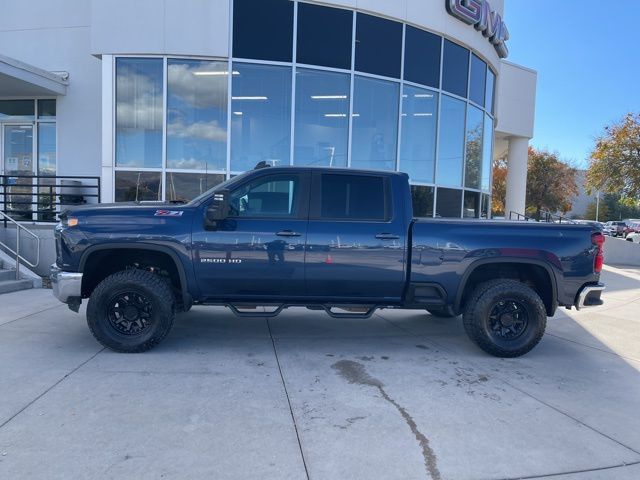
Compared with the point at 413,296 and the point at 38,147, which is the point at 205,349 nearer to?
the point at 413,296

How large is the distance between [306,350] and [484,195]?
11.0 meters

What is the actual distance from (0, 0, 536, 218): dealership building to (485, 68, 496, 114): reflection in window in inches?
58.4

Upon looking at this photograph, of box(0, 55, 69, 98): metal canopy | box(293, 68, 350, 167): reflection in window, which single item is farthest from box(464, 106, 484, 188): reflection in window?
box(0, 55, 69, 98): metal canopy

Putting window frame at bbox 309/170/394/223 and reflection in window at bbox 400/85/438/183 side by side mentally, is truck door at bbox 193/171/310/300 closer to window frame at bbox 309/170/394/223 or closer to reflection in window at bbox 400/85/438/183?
window frame at bbox 309/170/394/223

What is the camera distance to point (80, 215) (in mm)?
5047

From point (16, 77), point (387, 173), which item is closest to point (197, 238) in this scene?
point (387, 173)

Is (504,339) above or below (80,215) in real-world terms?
below

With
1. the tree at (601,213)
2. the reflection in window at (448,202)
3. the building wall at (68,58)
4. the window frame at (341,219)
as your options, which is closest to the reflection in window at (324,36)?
the reflection in window at (448,202)

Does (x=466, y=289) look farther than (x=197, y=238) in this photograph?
Yes

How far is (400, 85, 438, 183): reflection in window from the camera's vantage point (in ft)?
37.9

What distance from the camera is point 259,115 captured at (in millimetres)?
10508

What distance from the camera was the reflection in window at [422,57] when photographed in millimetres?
11287

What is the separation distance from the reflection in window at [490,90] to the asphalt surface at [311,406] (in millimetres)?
9741

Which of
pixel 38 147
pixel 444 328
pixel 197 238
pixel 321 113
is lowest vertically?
pixel 444 328
